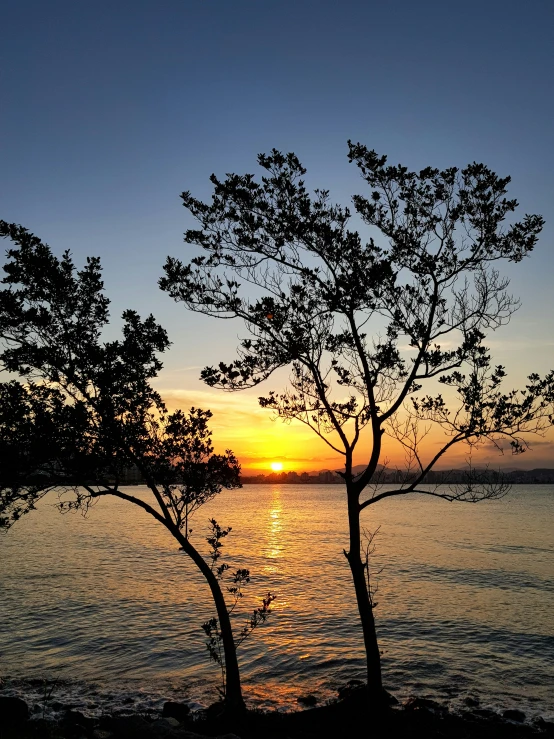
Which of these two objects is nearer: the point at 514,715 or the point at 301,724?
the point at 301,724

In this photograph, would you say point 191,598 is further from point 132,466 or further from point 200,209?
point 200,209

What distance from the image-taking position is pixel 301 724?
16234mm

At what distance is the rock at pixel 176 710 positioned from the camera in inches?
716

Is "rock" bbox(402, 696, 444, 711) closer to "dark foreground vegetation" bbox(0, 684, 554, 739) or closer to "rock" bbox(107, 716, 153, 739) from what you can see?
"dark foreground vegetation" bbox(0, 684, 554, 739)

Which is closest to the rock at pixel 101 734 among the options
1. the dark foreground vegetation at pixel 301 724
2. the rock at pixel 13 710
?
the dark foreground vegetation at pixel 301 724

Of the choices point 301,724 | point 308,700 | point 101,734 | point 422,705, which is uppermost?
point 101,734

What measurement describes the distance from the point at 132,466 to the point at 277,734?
8531 mm

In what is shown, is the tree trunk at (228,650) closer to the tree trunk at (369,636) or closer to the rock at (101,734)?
the rock at (101,734)

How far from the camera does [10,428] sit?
1388 cm

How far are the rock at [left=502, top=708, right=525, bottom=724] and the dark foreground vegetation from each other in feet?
0.11

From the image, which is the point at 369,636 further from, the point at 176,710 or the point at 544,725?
the point at 176,710

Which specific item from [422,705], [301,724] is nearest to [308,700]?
[422,705]

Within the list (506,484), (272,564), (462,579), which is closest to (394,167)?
(506,484)

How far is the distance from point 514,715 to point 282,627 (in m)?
16.6
